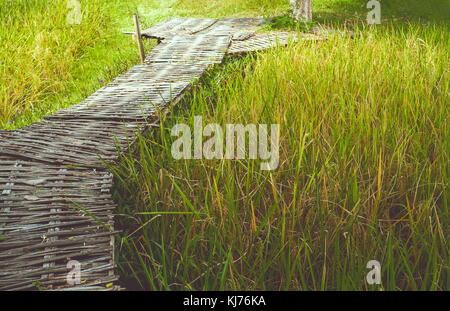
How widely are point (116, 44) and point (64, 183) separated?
5524 mm

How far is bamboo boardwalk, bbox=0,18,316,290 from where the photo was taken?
2186 mm

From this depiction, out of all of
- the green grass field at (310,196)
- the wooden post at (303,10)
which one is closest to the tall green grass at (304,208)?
the green grass field at (310,196)

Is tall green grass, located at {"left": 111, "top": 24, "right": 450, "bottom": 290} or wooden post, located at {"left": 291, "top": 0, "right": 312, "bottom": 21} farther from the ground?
wooden post, located at {"left": 291, "top": 0, "right": 312, "bottom": 21}

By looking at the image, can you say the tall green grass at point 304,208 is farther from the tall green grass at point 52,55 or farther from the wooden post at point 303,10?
the wooden post at point 303,10

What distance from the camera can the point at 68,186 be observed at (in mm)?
2781

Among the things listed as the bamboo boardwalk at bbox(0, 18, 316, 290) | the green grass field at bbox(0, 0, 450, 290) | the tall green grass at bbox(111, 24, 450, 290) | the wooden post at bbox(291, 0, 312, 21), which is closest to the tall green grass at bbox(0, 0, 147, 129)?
the bamboo boardwalk at bbox(0, 18, 316, 290)

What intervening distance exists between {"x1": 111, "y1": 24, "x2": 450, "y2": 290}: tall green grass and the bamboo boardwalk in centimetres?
→ 17

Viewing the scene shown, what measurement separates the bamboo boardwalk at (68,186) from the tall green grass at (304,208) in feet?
0.55

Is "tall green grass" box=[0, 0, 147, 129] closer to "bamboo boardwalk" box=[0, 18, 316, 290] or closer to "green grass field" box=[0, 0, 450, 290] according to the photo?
"bamboo boardwalk" box=[0, 18, 316, 290]

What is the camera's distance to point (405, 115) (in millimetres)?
3279

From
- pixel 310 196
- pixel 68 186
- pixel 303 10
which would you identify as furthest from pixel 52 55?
pixel 310 196

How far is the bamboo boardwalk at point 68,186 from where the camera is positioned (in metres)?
2.19

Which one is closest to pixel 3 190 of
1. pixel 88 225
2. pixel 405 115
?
pixel 88 225

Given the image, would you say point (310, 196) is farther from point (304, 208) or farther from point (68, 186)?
point (68, 186)
